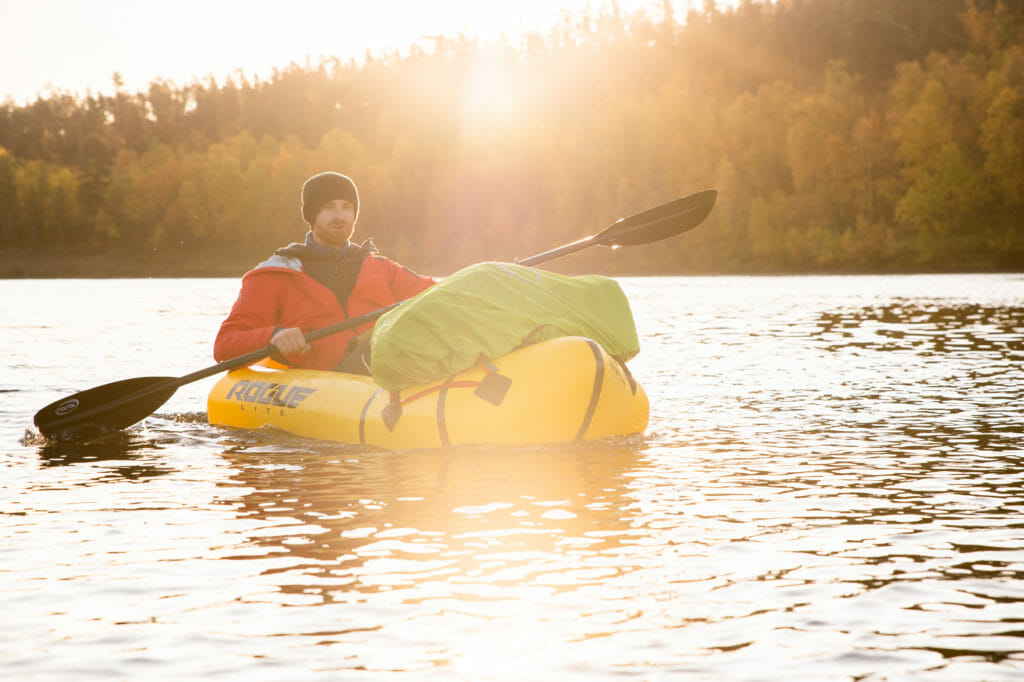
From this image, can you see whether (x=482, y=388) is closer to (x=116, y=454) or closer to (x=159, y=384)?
(x=116, y=454)

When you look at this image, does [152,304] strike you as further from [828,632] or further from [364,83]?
[364,83]

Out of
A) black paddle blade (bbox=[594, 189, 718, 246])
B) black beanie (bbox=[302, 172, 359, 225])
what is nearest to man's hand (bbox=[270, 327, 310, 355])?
black beanie (bbox=[302, 172, 359, 225])

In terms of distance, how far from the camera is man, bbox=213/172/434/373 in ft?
32.1

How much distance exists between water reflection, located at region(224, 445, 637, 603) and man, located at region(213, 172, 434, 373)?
4.26 ft

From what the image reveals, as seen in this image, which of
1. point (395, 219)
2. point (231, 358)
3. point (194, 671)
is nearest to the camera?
point (194, 671)

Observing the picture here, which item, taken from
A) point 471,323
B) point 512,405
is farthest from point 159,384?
point 512,405

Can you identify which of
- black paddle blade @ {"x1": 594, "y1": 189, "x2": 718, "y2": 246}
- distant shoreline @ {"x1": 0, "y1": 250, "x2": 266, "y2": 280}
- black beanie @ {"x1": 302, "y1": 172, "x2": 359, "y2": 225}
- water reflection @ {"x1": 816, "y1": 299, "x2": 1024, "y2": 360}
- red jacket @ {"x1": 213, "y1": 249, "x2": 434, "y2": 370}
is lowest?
water reflection @ {"x1": 816, "y1": 299, "x2": 1024, "y2": 360}

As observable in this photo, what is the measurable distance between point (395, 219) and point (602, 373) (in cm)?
9086

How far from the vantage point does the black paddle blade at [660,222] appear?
10586 mm

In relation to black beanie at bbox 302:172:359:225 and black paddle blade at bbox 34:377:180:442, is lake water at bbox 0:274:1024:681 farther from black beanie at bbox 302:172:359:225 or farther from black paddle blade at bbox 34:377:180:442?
black beanie at bbox 302:172:359:225

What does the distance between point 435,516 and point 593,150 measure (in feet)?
277

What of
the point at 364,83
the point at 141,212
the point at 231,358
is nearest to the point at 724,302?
the point at 231,358

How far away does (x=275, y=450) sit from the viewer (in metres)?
9.06

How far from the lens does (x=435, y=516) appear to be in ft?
21.1
